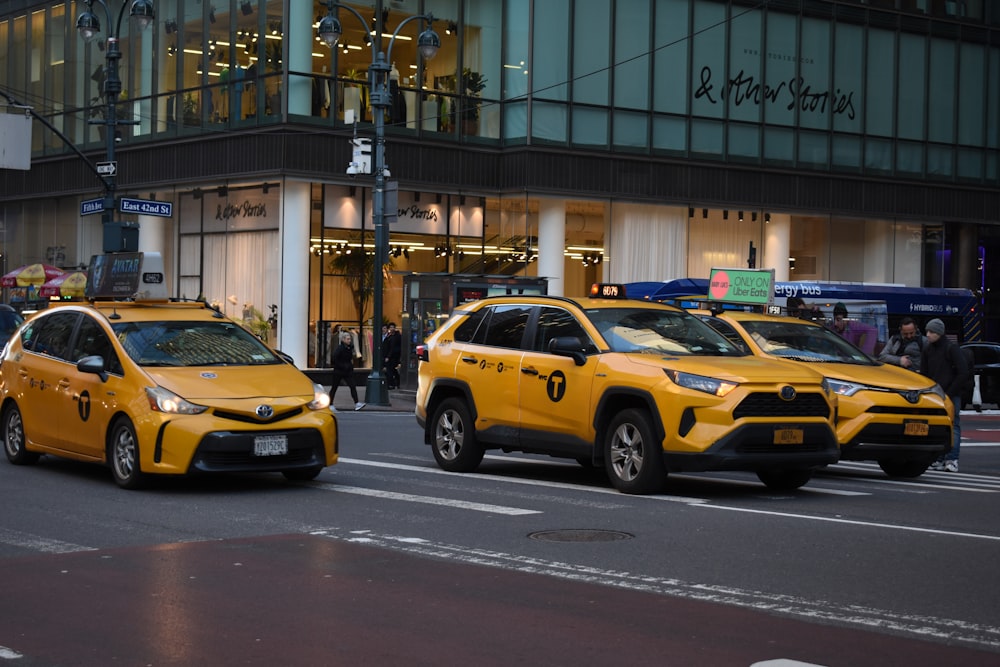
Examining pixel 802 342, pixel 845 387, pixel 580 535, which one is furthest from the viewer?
pixel 802 342

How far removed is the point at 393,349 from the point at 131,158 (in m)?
10.5

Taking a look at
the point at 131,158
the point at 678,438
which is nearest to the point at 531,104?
the point at 131,158

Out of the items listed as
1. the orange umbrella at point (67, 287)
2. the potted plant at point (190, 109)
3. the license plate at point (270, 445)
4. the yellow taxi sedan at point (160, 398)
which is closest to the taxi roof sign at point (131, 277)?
the yellow taxi sedan at point (160, 398)

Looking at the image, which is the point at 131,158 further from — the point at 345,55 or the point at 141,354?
the point at 141,354

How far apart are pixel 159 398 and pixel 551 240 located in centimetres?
2793

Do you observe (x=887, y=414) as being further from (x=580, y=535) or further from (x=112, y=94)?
(x=112, y=94)

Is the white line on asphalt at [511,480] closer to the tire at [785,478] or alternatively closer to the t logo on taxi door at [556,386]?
the t logo on taxi door at [556,386]

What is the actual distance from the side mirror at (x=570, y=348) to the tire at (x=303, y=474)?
251cm

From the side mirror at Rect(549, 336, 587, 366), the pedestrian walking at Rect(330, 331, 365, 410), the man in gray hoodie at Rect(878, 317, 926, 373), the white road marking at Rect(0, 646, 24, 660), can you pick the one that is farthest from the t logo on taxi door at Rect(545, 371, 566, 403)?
the pedestrian walking at Rect(330, 331, 365, 410)

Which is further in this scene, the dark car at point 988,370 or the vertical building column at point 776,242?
the vertical building column at point 776,242

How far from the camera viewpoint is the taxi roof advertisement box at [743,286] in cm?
2420

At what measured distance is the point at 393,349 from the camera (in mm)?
36188

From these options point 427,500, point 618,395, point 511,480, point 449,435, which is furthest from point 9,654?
point 449,435

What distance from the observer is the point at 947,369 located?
17.8m
